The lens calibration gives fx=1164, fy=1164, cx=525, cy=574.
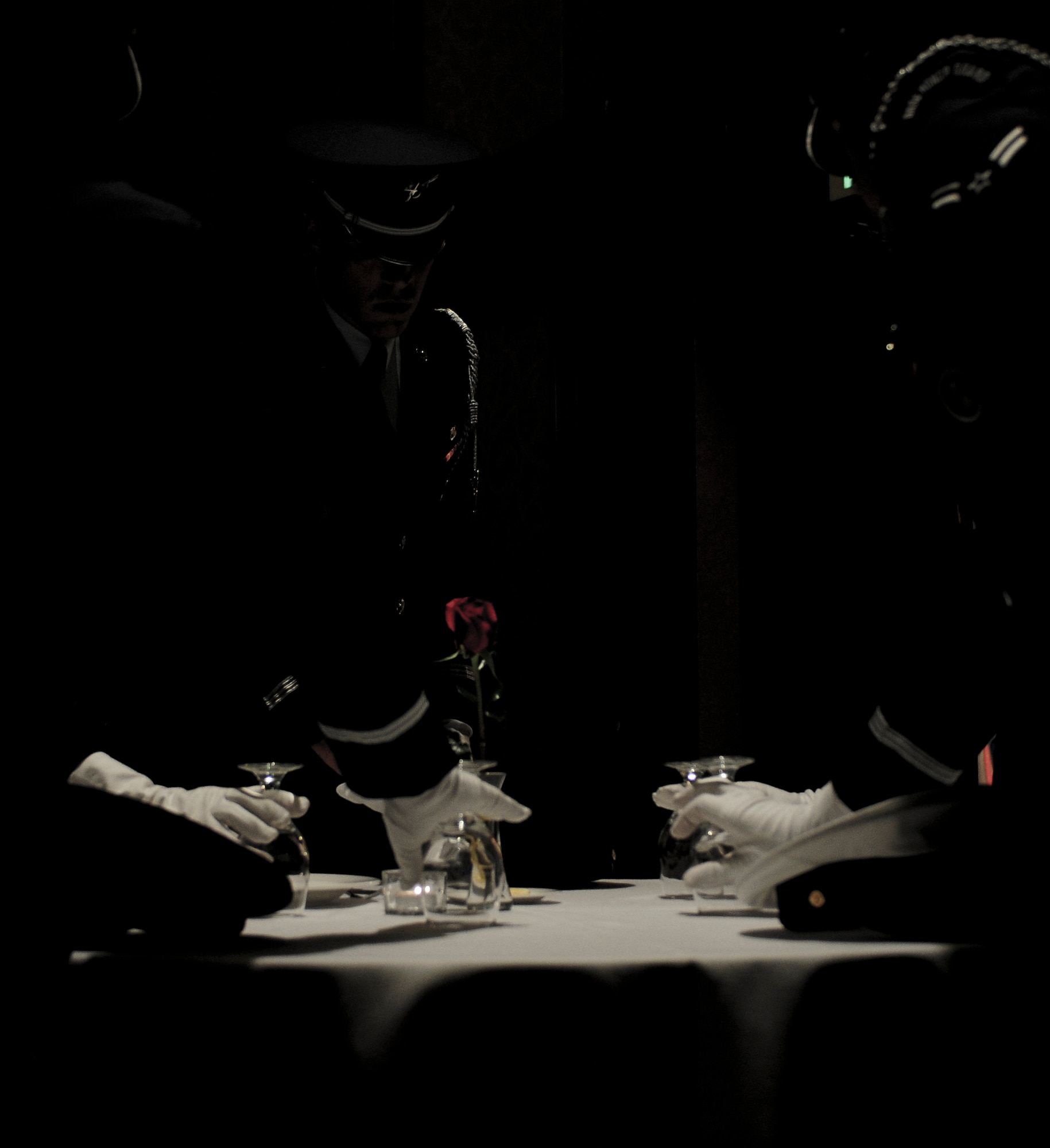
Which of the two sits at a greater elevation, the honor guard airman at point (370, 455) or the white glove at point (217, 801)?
the honor guard airman at point (370, 455)

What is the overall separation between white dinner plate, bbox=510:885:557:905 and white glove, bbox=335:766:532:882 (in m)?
0.22

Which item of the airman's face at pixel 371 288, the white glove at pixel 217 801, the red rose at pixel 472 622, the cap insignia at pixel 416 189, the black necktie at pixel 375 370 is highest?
the cap insignia at pixel 416 189

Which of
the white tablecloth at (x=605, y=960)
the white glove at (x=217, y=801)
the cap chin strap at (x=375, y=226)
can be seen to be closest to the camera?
the white tablecloth at (x=605, y=960)

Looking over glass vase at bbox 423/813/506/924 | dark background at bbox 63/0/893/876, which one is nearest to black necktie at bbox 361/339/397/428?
dark background at bbox 63/0/893/876

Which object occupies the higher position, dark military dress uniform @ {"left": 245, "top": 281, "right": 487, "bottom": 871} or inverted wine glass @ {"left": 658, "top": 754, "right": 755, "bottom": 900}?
dark military dress uniform @ {"left": 245, "top": 281, "right": 487, "bottom": 871}

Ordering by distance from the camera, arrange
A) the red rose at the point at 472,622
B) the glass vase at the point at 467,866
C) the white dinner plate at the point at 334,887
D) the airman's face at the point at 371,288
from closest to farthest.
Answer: the glass vase at the point at 467,866 → the white dinner plate at the point at 334,887 → the red rose at the point at 472,622 → the airman's face at the point at 371,288

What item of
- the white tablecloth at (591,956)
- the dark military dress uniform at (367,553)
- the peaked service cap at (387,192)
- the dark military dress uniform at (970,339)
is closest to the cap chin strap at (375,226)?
the peaked service cap at (387,192)

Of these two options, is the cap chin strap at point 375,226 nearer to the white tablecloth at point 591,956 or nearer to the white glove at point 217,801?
the white glove at point 217,801

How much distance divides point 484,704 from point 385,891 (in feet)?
1.47

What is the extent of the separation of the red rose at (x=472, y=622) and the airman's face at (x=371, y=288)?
641 millimetres

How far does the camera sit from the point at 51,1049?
102 cm

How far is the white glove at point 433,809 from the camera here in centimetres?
145

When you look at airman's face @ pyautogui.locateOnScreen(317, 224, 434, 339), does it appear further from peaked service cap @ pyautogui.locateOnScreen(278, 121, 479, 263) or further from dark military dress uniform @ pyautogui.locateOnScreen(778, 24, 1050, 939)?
dark military dress uniform @ pyautogui.locateOnScreen(778, 24, 1050, 939)

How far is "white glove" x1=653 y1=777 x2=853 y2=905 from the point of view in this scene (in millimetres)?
1495
